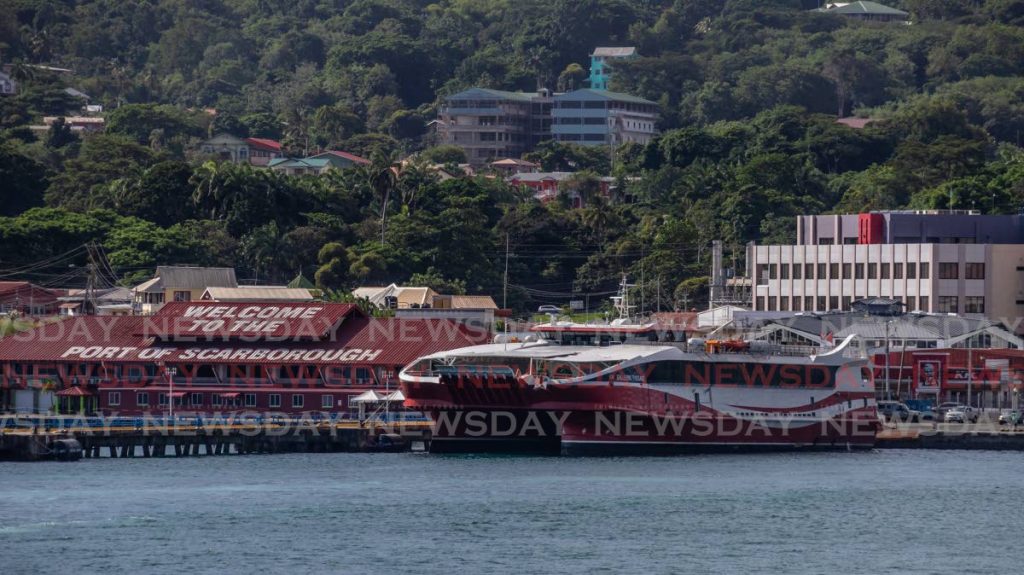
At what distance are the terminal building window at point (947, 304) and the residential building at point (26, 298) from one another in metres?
56.8

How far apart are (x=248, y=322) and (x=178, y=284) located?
102ft

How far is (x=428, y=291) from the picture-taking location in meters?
140

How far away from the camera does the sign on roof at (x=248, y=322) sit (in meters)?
109

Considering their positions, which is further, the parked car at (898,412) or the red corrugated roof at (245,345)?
the red corrugated roof at (245,345)

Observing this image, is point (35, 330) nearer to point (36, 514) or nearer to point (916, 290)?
point (36, 514)

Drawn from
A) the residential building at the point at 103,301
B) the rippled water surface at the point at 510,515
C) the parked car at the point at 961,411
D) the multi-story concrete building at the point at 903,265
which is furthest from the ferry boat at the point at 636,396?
the residential building at the point at 103,301

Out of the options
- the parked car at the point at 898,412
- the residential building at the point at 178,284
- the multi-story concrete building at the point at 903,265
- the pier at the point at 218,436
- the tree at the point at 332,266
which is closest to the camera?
the pier at the point at 218,436

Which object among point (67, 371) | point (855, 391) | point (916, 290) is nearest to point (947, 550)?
point (855, 391)

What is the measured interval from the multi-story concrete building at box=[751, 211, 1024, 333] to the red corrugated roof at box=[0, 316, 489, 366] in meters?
39.5

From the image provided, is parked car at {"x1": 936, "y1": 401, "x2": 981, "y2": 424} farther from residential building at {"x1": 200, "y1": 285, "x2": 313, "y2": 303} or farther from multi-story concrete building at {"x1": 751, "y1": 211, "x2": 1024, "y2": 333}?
residential building at {"x1": 200, "y1": 285, "x2": 313, "y2": 303}

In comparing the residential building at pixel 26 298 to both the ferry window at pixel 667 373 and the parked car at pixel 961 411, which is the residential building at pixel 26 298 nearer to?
the ferry window at pixel 667 373

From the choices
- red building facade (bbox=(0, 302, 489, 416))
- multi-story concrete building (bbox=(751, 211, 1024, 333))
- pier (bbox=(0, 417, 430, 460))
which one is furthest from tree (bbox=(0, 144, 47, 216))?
pier (bbox=(0, 417, 430, 460))

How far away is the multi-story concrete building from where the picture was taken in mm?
136375

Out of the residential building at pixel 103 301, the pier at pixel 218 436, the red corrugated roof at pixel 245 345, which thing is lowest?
the pier at pixel 218 436
